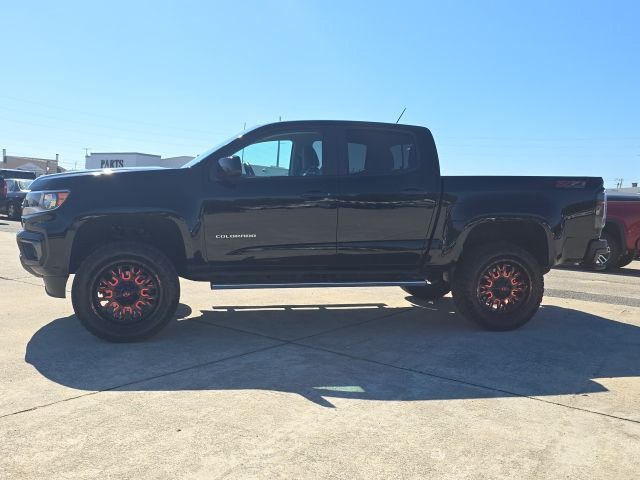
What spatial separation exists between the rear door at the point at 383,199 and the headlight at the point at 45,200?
98.6 inches

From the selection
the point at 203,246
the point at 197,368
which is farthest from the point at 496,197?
the point at 197,368

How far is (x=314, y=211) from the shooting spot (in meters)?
5.25

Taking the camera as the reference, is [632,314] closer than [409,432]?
No

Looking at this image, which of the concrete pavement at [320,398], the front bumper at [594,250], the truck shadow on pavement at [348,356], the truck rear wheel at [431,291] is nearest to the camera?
the concrete pavement at [320,398]

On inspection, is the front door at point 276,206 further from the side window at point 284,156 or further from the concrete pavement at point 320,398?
the concrete pavement at point 320,398

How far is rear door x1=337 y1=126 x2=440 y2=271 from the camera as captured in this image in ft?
17.5

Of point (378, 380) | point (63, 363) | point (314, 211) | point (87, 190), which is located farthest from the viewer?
point (314, 211)

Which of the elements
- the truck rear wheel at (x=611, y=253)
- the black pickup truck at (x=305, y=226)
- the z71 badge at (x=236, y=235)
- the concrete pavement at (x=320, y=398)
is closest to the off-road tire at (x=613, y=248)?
the truck rear wheel at (x=611, y=253)

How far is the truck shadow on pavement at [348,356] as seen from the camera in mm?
3963

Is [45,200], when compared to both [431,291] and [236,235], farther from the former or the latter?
[431,291]

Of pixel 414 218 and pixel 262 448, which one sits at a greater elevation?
pixel 414 218

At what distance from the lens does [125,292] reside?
500cm

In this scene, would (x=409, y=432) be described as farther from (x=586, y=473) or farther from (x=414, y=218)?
(x=414, y=218)

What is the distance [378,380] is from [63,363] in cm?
248
